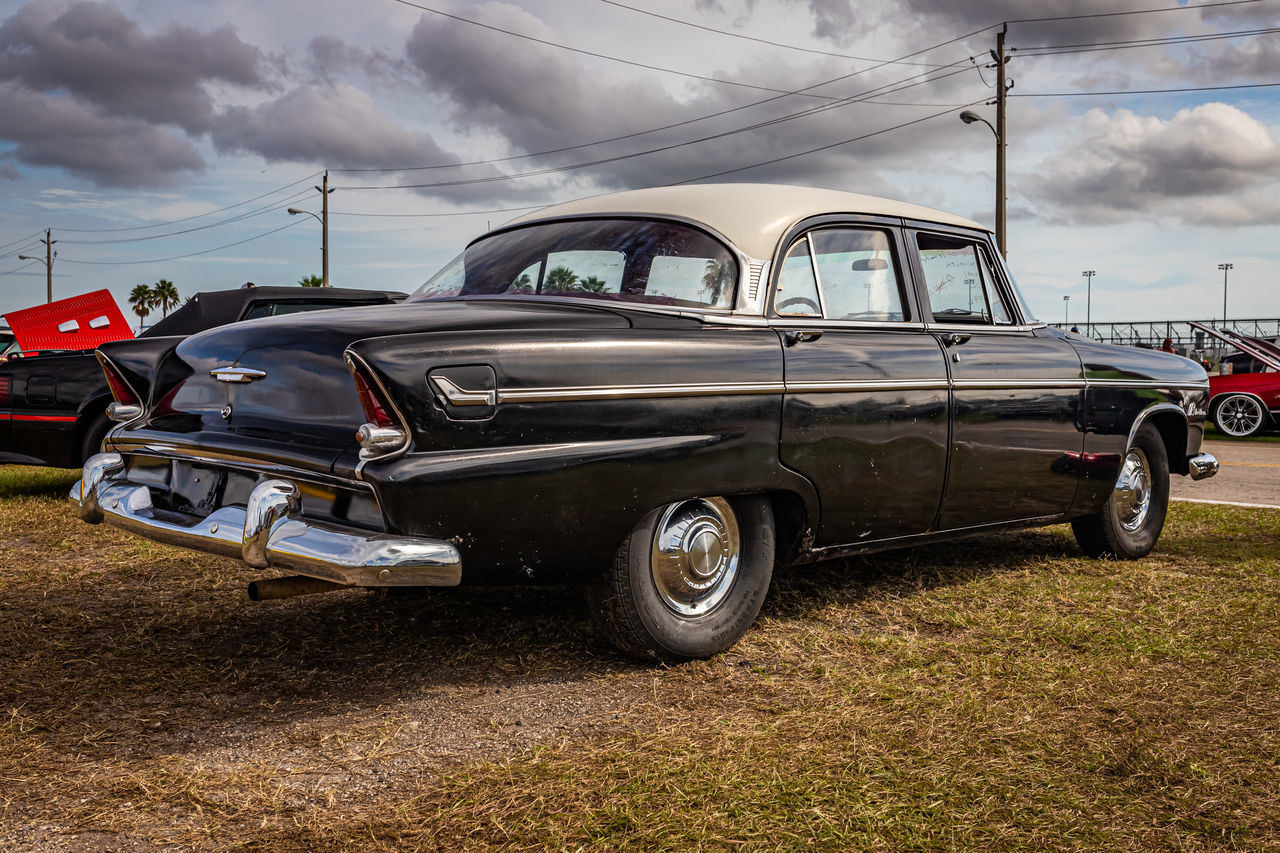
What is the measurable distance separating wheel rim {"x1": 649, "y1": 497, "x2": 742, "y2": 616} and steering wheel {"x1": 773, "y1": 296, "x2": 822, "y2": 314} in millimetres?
756

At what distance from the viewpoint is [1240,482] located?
968cm

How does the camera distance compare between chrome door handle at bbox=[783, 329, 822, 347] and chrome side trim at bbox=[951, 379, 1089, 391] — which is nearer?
chrome door handle at bbox=[783, 329, 822, 347]

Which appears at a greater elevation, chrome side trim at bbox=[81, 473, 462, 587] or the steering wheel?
the steering wheel

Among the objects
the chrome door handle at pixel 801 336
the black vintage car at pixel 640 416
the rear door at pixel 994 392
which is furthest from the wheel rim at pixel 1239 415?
the chrome door handle at pixel 801 336

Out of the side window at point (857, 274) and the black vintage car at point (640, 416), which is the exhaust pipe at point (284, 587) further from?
the side window at point (857, 274)

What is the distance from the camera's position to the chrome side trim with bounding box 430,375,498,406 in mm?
2988

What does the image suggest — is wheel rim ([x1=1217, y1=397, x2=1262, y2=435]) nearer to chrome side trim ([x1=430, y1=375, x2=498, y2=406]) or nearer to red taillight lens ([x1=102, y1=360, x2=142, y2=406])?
chrome side trim ([x1=430, y1=375, x2=498, y2=406])

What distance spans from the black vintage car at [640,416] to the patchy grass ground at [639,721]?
38cm

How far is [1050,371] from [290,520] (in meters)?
3.44

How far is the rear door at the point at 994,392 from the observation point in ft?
14.7

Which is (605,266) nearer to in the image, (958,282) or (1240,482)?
(958,282)

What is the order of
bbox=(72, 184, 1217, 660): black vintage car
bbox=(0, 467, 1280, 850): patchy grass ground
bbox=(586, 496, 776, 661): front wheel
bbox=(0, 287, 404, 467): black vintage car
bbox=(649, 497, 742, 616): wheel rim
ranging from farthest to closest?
bbox=(0, 287, 404, 467): black vintage car < bbox=(649, 497, 742, 616): wheel rim < bbox=(586, 496, 776, 661): front wheel < bbox=(72, 184, 1217, 660): black vintage car < bbox=(0, 467, 1280, 850): patchy grass ground

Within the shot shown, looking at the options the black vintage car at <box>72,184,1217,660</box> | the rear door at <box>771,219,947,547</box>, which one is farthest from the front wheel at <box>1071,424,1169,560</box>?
the rear door at <box>771,219,947,547</box>

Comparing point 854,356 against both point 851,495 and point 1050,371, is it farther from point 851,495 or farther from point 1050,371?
point 1050,371
